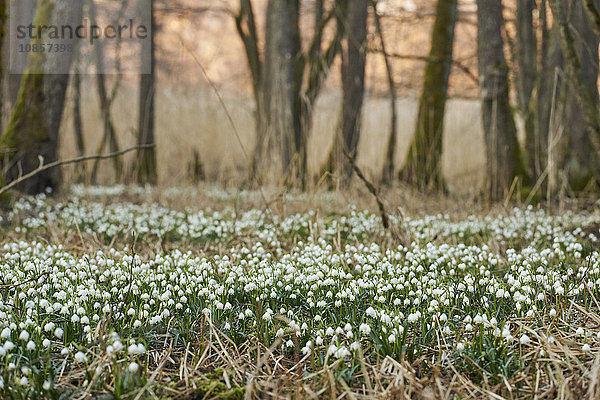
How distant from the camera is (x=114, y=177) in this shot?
10.8 meters

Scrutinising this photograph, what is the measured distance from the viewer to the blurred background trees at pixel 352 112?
6008mm

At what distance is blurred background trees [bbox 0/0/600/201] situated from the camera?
6008 millimetres

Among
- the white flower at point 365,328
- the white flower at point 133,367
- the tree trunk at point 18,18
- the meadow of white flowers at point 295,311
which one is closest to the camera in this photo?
the white flower at point 133,367

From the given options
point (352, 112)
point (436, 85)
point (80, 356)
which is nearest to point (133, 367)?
point (80, 356)

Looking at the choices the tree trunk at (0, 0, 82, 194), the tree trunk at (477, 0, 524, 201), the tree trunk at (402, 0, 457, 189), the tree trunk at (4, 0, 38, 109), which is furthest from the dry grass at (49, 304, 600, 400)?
the tree trunk at (4, 0, 38, 109)

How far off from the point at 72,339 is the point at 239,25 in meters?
9.57

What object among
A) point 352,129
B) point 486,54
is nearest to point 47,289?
point 486,54

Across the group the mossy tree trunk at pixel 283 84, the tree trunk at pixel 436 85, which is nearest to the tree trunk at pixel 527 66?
the tree trunk at pixel 436 85

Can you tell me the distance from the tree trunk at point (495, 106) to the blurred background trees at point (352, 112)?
0.5 inches

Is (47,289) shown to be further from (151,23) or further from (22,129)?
(151,23)

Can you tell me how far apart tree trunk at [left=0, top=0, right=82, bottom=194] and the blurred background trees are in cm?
2

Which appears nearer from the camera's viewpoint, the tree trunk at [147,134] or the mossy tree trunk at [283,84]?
the mossy tree trunk at [283,84]

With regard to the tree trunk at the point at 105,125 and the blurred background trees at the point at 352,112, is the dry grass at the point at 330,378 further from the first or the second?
the tree trunk at the point at 105,125

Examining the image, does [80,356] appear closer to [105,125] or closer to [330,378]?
[330,378]
